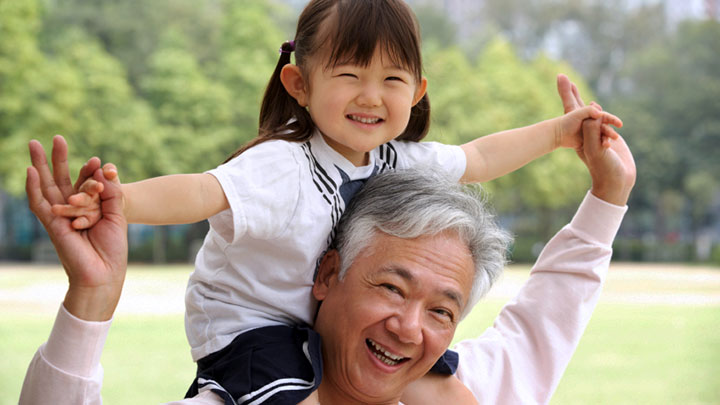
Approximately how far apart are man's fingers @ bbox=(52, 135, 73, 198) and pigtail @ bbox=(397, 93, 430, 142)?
2.24 feet

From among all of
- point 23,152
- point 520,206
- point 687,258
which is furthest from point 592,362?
point 23,152

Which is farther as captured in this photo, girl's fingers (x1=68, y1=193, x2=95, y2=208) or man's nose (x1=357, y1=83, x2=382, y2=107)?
man's nose (x1=357, y1=83, x2=382, y2=107)

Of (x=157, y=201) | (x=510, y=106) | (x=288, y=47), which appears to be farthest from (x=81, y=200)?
(x=510, y=106)

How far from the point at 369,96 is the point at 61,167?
484 millimetres

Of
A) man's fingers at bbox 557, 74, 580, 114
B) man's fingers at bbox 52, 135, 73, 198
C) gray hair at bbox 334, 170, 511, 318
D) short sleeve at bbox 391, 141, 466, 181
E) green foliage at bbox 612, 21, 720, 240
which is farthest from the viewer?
green foliage at bbox 612, 21, 720, 240

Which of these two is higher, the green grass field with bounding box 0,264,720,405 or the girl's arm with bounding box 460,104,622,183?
the girl's arm with bounding box 460,104,622,183

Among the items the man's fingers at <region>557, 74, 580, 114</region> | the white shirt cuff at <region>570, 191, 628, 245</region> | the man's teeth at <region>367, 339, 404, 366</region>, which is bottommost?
the man's teeth at <region>367, 339, 404, 366</region>

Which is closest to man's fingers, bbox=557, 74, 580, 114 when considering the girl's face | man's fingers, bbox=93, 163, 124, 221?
the girl's face

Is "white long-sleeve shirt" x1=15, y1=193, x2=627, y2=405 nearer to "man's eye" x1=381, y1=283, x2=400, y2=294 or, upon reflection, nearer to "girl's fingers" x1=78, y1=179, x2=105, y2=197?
"man's eye" x1=381, y1=283, x2=400, y2=294

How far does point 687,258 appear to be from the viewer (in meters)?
16.3

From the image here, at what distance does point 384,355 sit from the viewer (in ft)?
3.80

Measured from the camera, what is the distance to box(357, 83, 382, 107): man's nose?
3.94 feet

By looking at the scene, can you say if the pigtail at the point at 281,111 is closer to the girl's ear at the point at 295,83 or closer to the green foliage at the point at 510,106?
the girl's ear at the point at 295,83

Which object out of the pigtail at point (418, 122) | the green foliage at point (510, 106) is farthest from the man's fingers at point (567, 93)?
Answer: the green foliage at point (510, 106)
